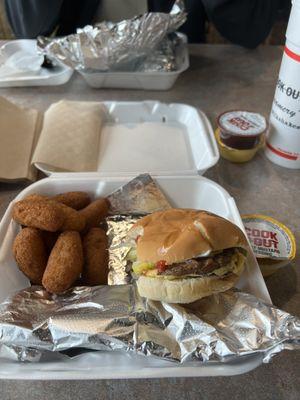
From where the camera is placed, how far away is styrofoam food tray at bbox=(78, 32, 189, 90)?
115 centimetres

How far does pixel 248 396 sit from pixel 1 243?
0.50 metres

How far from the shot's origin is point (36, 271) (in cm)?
64

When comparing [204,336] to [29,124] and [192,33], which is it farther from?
[192,33]

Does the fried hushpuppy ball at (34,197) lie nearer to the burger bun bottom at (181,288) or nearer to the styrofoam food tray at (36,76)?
the burger bun bottom at (181,288)

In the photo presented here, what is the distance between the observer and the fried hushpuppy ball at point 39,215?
671mm

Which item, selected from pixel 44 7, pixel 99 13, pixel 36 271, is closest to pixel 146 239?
pixel 36 271

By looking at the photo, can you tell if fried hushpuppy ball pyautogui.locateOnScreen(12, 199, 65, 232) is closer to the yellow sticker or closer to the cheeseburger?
the cheeseburger

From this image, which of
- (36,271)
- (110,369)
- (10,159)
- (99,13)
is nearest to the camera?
(110,369)

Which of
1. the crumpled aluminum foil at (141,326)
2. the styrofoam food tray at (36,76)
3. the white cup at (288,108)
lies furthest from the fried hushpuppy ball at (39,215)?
the styrofoam food tray at (36,76)

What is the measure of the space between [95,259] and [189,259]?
213 mm

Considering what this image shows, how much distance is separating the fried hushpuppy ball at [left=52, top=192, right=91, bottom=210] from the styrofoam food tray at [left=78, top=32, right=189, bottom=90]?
0.55 meters

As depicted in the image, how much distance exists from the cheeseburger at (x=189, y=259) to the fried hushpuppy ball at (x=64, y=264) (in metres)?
0.12

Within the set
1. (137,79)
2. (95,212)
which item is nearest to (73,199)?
(95,212)

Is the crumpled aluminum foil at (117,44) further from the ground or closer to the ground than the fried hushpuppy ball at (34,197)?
further from the ground
